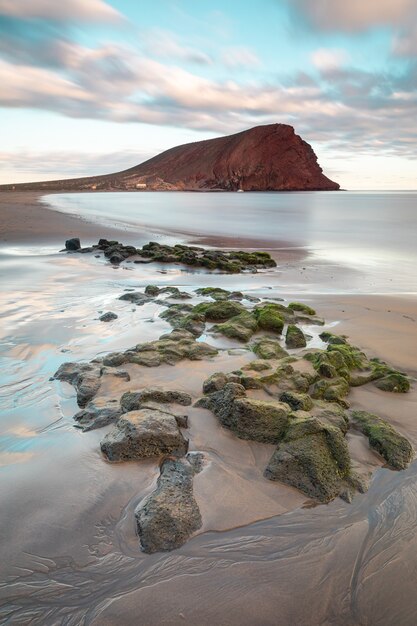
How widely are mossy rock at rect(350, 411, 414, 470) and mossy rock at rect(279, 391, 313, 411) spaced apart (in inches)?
15.5

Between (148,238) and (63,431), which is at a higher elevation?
(63,431)

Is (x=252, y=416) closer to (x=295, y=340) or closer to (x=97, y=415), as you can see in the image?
(x=97, y=415)

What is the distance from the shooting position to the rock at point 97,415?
10.8ft

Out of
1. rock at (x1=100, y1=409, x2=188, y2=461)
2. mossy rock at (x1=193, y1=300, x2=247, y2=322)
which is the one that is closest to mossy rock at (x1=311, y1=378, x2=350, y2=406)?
rock at (x1=100, y1=409, x2=188, y2=461)

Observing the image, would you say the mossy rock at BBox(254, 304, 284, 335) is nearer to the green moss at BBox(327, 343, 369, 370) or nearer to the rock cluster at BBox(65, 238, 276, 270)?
the green moss at BBox(327, 343, 369, 370)

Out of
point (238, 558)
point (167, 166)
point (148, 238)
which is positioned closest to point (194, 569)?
point (238, 558)

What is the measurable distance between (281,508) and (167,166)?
203 meters

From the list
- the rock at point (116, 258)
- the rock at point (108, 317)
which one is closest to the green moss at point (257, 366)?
the rock at point (108, 317)

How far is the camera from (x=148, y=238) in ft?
60.1

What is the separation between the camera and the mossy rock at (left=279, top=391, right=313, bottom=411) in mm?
3475

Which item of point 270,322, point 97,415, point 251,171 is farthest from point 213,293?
point 251,171

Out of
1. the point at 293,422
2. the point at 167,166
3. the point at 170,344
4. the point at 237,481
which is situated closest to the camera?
the point at 237,481

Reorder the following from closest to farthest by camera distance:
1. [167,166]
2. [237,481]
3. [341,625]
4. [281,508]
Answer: [341,625]
[281,508]
[237,481]
[167,166]

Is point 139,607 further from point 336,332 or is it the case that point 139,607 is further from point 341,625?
point 336,332
